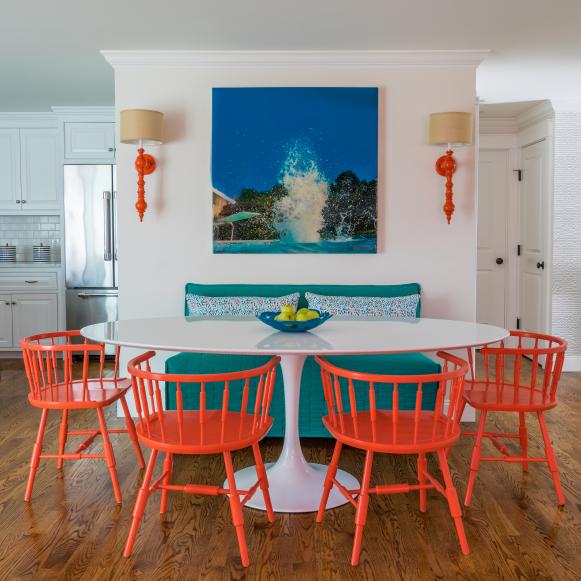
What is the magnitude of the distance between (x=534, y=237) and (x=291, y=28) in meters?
3.54

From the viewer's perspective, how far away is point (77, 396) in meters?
3.05

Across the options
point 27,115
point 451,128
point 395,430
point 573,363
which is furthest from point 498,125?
point 395,430

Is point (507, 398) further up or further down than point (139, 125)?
further down

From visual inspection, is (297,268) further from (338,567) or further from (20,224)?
(20,224)

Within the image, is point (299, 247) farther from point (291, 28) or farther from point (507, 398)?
point (507, 398)

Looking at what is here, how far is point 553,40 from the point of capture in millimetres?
4105

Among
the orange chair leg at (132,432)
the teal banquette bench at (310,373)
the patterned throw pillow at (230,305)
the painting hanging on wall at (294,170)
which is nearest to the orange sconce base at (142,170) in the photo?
the painting hanging on wall at (294,170)

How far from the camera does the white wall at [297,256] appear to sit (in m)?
4.35

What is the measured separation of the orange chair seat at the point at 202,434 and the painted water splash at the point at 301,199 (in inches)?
76.9

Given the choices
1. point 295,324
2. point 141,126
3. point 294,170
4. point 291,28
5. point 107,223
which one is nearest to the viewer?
point 295,324

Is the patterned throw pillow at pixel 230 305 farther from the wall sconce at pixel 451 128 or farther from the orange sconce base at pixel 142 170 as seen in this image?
the wall sconce at pixel 451 128

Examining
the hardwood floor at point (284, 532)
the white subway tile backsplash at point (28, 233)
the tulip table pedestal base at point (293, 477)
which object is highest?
the white subway tile backsplash at point (28, 233)

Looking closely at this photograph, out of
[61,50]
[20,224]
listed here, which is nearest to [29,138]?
[20,224]

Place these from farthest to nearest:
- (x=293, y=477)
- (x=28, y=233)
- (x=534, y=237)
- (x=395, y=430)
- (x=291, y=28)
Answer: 1. (x=28, y=233)
2. (x=534, y=237)
3. (x=291, y=28)
4. (x=293, y=477)
5. (x=395, y=430)
